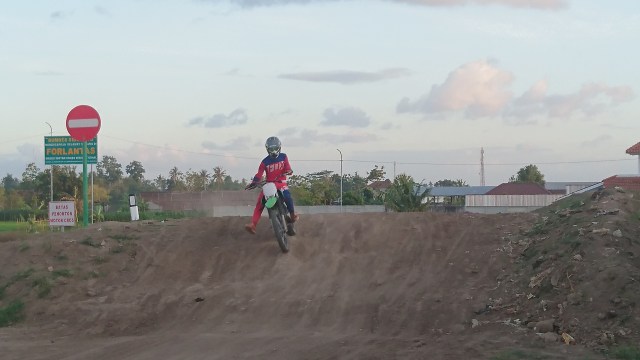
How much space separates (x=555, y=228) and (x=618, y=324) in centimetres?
400

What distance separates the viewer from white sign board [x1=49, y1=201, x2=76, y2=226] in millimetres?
16844

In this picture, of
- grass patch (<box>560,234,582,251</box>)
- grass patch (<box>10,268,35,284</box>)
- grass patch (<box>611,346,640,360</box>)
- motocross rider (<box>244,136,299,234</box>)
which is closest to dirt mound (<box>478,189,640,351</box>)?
grass patch (<box>560,234,582,251</box>)

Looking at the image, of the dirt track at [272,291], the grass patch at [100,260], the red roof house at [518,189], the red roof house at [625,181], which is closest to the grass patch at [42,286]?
the dirt track at [272,291]

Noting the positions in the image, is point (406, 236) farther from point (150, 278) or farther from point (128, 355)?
point (128, 355)

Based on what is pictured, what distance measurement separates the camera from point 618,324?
317 inches

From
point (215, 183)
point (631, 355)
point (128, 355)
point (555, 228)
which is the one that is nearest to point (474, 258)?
point (555, 228)

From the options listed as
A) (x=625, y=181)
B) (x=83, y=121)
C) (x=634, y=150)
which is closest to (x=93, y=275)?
(x=83, y=121)

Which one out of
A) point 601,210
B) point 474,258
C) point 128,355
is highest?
point 601,210

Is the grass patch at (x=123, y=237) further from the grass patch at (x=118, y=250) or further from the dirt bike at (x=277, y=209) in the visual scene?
the dirt bike at (x=277, y=209)

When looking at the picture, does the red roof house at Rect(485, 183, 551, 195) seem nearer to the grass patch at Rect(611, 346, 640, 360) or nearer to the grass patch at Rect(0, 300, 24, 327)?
the grass patch at Rect(0, 300, 24, 327)

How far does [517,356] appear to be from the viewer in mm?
7562

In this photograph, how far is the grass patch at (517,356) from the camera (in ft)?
24.6

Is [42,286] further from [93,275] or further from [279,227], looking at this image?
[279,227]

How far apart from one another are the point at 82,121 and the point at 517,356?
40.2 feet
